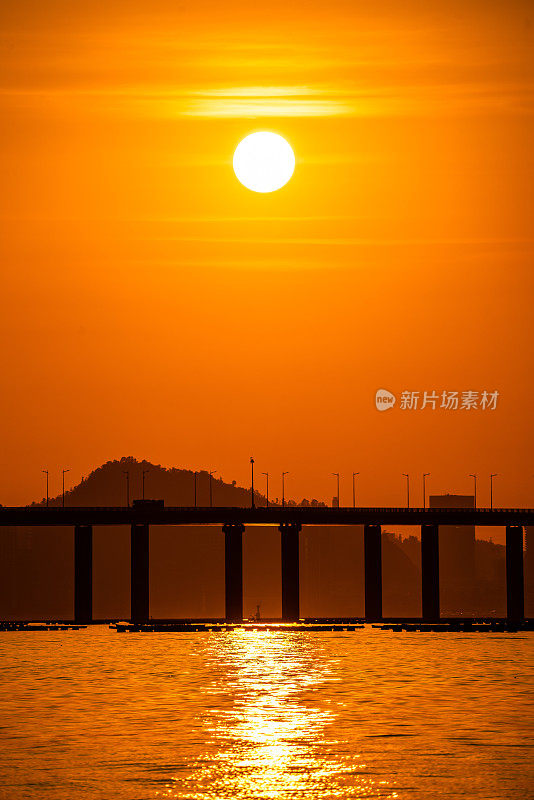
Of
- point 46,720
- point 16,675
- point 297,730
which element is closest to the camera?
point 297,730

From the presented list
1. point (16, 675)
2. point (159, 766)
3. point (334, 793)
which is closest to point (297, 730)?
point (159, 766)

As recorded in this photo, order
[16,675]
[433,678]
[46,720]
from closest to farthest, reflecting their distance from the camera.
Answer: [46,720], [433,678], [16,675]

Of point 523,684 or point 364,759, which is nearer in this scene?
point 364,759

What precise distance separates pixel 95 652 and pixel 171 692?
6371 centimetres

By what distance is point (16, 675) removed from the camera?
129 m

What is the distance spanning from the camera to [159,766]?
64.2m

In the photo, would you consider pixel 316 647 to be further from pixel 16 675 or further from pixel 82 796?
pixel 82 796

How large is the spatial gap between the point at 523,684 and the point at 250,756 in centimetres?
5112

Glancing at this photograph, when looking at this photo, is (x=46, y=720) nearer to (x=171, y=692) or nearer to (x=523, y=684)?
(x=171, y=692)

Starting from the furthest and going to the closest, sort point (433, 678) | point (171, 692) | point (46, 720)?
point (433, 678), point (171, 692), point (46, 720)

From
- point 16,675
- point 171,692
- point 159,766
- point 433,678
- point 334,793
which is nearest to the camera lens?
point 334,793

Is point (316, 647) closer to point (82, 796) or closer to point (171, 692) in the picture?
point (171, 692)

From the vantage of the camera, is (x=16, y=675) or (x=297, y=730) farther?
(x=16, y=675)

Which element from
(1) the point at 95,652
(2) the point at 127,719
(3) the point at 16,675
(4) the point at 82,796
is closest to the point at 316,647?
(1) the point at 95,652
